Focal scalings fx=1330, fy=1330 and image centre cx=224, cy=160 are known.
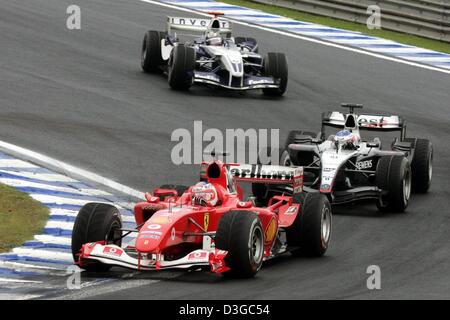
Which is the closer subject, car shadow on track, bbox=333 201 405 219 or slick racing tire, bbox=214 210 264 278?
slick racing tire, bbox=214 210 264 278

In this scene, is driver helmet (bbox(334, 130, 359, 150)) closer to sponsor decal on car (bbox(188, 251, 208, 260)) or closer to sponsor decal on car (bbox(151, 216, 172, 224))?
sponsor decal on car (bbox(151, 216, 172, 224))

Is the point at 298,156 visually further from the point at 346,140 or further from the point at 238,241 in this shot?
the point at 238,241

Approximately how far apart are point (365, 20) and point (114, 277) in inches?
826

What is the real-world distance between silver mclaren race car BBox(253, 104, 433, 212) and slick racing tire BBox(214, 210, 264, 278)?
4.43 m

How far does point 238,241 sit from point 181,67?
489 inches

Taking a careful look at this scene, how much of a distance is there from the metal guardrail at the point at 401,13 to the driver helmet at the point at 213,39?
755 centimetres

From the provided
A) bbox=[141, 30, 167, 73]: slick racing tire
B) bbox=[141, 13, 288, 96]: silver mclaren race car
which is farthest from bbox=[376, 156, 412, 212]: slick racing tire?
bbox=[141, 30, 167, 73]: slick racing tire

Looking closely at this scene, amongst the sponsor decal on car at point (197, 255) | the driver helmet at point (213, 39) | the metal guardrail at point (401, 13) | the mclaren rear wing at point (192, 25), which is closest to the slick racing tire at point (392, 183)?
the sponsor decal on car at point (197, 255)

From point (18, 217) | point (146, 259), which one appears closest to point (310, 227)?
point (146, 259)

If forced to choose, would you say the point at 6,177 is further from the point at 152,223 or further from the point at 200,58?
the point at 200,58

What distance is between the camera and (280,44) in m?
31.6

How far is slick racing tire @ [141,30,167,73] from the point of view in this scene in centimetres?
2766
